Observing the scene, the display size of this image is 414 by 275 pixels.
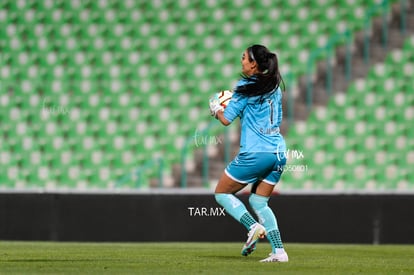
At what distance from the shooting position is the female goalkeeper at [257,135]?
745cm

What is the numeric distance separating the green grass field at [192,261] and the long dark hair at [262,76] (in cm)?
126

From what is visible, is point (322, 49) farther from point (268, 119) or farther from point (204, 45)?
point (268, 119)

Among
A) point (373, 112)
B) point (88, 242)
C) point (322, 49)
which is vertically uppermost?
point (322, 49)

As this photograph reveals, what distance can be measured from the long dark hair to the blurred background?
611 cm

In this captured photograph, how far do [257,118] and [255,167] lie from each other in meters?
0.36

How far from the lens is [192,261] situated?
7.66m

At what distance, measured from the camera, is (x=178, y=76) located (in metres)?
15.6

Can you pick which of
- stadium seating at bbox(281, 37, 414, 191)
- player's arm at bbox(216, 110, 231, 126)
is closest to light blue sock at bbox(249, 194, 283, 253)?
player's arm at bbox(216, 110, 231, 126)

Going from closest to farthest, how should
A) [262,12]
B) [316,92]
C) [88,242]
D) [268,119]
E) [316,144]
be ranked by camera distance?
[268,119], [88,242], [316,144], [316,92], [262,12]

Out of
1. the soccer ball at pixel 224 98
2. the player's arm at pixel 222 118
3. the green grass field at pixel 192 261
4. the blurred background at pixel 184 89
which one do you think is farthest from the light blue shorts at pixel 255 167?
the blurred background at pixel 184 89

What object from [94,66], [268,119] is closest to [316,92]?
[94,66]

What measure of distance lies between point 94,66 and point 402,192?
6.25m

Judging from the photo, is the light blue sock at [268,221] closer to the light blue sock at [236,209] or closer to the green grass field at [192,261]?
the light blue sock at [236,209]

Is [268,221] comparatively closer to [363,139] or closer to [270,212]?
[270,212]
